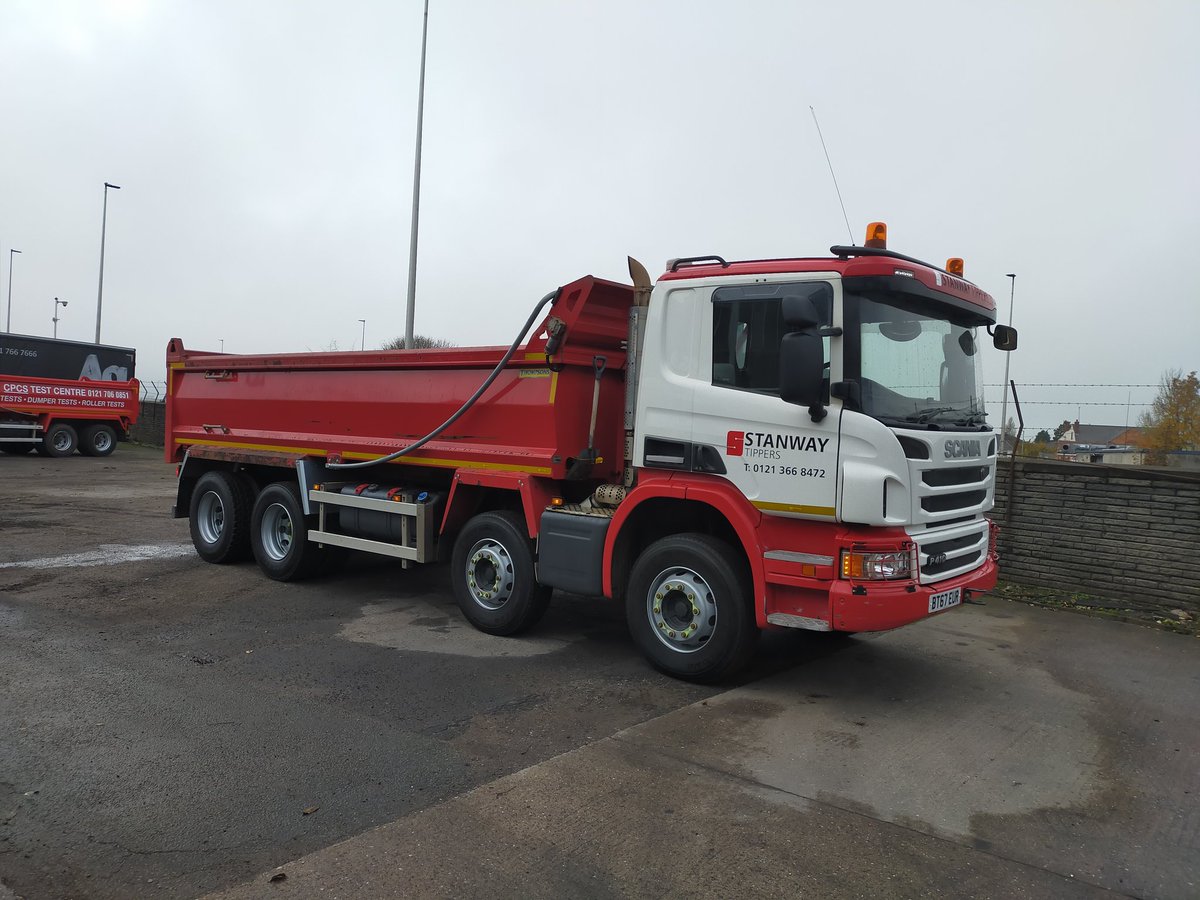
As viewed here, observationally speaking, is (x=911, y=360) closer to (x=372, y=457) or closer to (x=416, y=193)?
(x=372, y=457)

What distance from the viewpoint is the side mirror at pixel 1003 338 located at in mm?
6238

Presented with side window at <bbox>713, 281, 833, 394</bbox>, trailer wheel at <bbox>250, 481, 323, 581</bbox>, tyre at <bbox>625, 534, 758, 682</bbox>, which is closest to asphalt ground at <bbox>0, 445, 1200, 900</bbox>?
tyre at <bbox>625, 534, 758, 682</bbox>

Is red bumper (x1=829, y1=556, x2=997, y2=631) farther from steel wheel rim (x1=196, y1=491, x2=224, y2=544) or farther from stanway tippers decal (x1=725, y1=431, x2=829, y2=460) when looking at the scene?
steel wheel rim (x1=196, y1=491, x2=224, y2=544)

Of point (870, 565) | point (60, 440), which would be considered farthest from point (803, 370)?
point (60, 440)

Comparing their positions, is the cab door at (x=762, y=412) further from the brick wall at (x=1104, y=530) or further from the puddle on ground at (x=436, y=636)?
the brick wall at (x=1104, y=530)

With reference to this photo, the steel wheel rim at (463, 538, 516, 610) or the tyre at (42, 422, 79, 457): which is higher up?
the tyre at (42, 422, 79, 457)

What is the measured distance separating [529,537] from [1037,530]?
18.1ft

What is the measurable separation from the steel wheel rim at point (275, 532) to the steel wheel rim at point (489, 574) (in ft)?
9.06

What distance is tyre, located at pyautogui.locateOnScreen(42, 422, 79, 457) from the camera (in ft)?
78.4

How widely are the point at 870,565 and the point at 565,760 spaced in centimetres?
206

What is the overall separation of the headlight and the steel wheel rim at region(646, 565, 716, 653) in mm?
895

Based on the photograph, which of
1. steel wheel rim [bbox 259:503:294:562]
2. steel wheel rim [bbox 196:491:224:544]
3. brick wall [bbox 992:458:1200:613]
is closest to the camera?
brick wall [bbox 992:458:1200:613]

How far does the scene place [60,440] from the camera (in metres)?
24.3

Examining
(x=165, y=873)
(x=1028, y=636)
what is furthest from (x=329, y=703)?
(x=1028, y=636)
